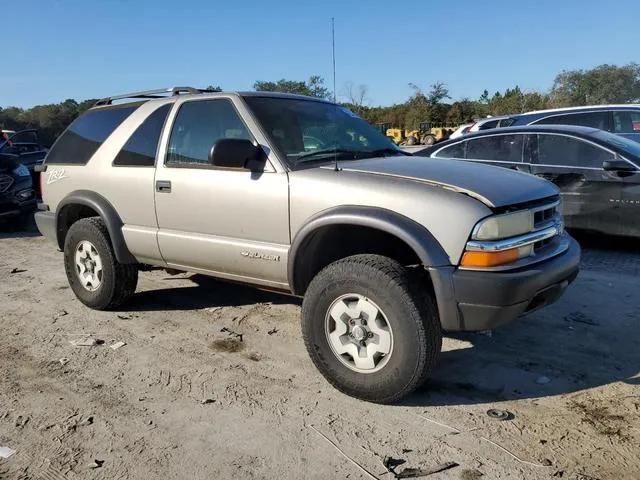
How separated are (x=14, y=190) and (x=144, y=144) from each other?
233 inches

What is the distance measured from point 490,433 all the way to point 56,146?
470 centimetres

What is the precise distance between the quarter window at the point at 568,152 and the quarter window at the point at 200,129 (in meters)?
4.29

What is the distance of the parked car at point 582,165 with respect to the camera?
20.3 feet

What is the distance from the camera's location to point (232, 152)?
3625mm

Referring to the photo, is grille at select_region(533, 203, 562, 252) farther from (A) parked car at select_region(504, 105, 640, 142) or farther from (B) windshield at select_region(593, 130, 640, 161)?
(A) parked car at select_region(504, 105, 640, 142)

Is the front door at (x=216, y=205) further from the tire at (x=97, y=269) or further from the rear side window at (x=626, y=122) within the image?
the rear side window at (x=626, y=122)

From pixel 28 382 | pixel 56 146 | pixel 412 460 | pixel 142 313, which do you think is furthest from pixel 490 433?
pixel 56 146

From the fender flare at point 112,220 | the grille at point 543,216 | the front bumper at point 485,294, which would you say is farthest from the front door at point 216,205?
the grille at point 543,216

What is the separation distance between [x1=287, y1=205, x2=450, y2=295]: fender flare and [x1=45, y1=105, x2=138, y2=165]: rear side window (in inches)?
91.1

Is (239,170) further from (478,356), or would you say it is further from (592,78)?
(592,78)

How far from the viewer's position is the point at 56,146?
546 cm

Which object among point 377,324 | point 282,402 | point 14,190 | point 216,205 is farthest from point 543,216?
point 14,190

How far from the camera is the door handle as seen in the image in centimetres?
426

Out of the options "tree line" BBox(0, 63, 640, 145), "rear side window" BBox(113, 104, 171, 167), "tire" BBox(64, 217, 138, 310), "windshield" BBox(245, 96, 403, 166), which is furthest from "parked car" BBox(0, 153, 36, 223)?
"tree line" BBox(0, 63, 640, 145)
